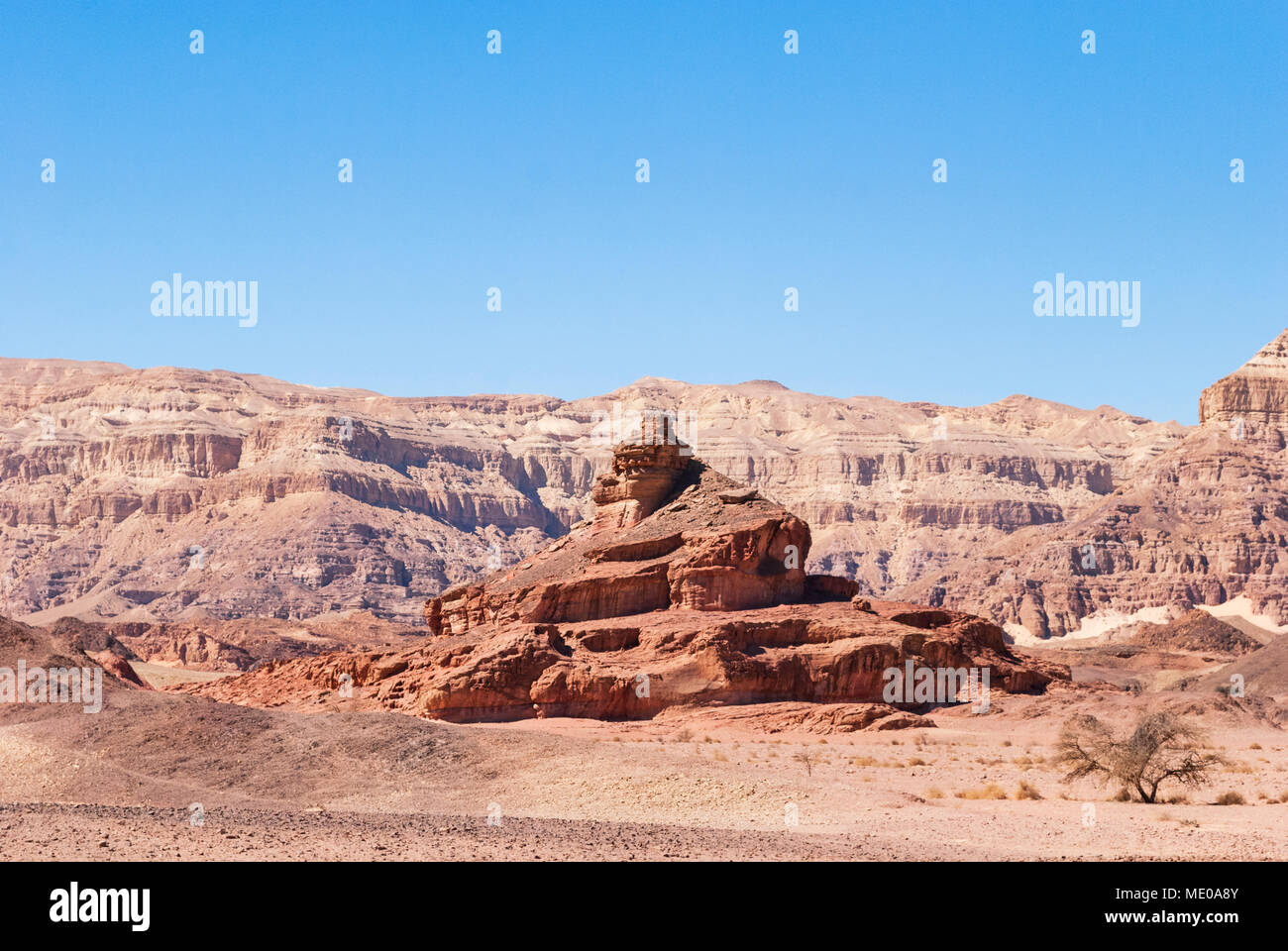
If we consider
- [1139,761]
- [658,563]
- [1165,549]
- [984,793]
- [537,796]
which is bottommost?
[984,793]

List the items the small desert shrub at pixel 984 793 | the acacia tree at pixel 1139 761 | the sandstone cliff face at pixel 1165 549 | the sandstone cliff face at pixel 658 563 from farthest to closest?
the sandstone cliff face at pixel 1165 549
the sandstone cliff face at pixel 658 563
the acacia tree at pixel 1139 761
the small desert shrub at pixel 984 793

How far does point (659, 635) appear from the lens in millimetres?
48906

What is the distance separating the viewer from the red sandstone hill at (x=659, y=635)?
4647 centimetres

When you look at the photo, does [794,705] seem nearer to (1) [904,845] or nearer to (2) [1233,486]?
(1) [904,845]

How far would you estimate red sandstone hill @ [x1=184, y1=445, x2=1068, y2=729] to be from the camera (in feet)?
152

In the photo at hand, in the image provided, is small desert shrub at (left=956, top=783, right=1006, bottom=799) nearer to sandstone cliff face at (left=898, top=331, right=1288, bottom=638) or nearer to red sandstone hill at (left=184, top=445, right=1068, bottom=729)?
red sandstone hill at (left=184, top=445, right=1068, bottom=729)

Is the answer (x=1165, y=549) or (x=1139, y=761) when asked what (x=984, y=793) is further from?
(x=1165, y=549)

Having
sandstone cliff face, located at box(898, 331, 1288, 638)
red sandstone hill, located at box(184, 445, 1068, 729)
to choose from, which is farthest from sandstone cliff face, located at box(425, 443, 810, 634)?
sandstone cliff face, located at box(898, 331, 1288, 638)

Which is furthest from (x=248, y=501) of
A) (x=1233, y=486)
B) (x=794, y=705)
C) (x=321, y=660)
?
(x=794, y=705)

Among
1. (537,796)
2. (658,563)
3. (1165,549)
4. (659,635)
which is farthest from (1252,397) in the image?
(537,796)

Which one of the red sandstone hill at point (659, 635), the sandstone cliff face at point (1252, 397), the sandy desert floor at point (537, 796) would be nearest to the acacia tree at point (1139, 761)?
the sandy desert floor at point (537, 796)

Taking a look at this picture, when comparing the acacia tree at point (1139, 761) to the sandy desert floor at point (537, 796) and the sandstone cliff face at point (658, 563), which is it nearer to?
the sandy desert floor at point (537, 796)

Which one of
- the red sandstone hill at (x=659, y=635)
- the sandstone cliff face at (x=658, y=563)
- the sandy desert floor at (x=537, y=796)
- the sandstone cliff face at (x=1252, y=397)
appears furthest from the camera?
the sandstone cliff face at (x=1252, y=397)

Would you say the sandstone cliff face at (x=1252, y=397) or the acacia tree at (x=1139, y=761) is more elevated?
the sandstone cliff face at (x=1252, y=397)
